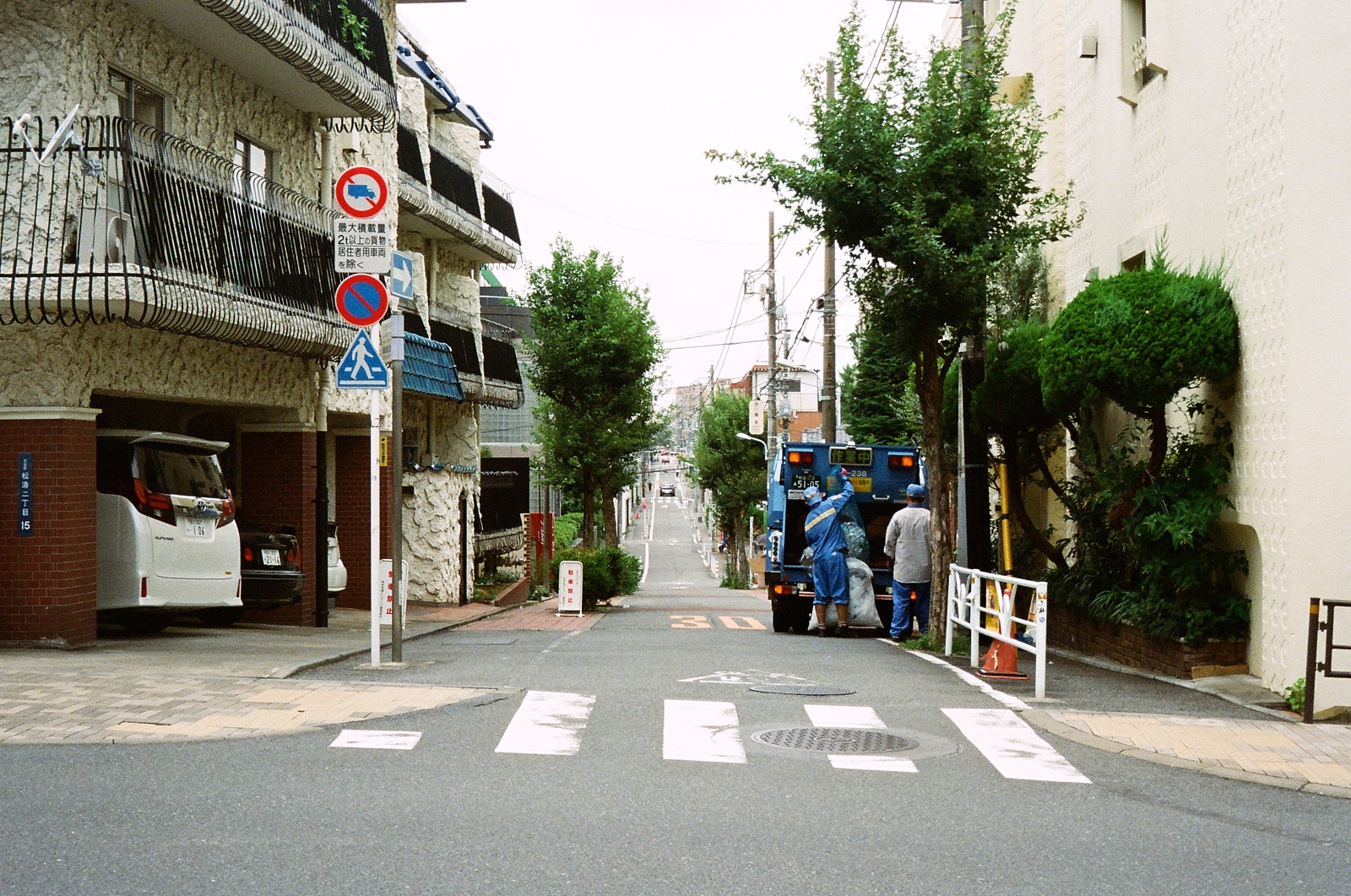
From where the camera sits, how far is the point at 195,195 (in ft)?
46.9

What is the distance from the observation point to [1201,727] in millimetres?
9305

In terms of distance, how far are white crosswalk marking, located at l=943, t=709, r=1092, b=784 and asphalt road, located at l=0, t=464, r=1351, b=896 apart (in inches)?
3.2

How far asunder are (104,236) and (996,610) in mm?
8993

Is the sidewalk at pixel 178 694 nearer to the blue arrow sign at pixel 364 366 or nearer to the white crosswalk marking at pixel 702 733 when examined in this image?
the white crosswalk marking at pixel 702 733

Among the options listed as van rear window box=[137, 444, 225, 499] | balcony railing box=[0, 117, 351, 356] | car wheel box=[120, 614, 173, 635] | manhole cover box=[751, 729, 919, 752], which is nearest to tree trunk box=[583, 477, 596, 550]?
balcony railing box=[0, 117, 351, 356]

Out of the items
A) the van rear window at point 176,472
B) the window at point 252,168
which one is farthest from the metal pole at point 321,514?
the van rear window at point 176,472

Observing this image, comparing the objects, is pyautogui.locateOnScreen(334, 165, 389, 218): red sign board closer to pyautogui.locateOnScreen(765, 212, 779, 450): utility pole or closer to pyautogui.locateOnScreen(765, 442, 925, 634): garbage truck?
pyautogui.locateOnScreen(765, 442, 925, 634): garbage truck

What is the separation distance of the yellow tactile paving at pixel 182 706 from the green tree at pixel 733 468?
53.6m

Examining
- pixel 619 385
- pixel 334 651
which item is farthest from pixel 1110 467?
pixel 619 385

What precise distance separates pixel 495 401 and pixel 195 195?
17.3 m

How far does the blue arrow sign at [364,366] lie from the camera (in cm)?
1185

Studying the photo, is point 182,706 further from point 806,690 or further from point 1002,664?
point 1002,664

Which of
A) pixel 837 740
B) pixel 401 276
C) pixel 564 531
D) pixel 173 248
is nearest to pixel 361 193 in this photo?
pixel 401 276

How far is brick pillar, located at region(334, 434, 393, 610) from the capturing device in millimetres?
23234
